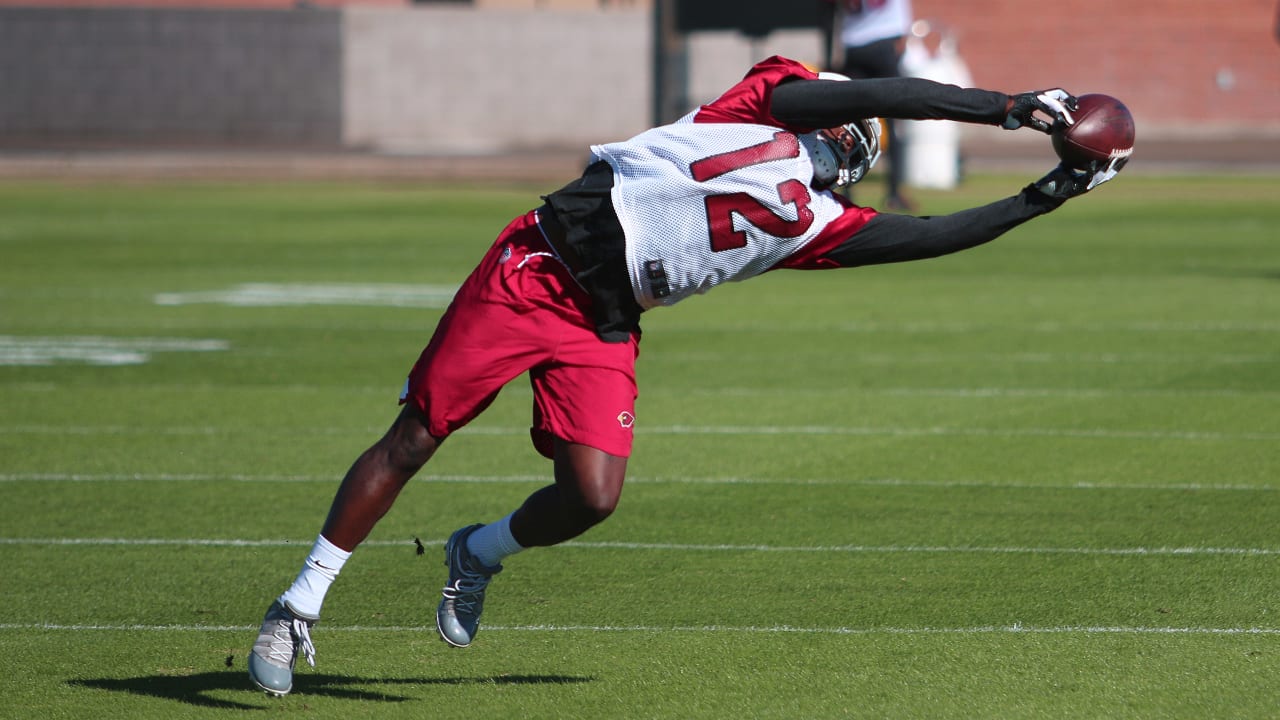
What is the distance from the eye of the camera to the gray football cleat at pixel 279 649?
15.5 feet

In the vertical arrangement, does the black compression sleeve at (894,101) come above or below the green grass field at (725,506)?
above

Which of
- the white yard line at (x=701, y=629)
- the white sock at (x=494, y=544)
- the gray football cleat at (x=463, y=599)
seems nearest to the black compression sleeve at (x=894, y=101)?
the white sock at (x=494, y=544)

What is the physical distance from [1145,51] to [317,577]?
3816cm

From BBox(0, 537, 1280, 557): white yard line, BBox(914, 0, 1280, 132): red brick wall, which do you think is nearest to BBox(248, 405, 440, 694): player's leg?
BBox(0, 537, 1280, 557): white yard line

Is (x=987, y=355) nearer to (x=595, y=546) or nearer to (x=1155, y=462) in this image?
(x=1155, y=462)

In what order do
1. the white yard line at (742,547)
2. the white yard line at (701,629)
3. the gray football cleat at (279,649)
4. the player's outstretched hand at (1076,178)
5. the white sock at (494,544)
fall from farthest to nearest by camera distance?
the white yard line at (742,547)
the white yard line at (701,629)
the white sock at (494,544)
the gray football cleat at (279,649)
the player's outstretched hand at (1076,178)

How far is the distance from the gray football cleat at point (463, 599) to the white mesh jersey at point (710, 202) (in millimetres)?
975

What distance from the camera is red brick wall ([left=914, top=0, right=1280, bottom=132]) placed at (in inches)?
1571

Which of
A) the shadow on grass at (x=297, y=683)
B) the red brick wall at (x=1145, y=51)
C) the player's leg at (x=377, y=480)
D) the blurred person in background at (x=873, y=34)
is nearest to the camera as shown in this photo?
the player's leg at (x=377, y=480)

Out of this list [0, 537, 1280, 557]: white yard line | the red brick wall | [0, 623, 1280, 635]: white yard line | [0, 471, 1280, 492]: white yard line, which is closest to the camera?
[0, 623, 1280, 635]: white yard line

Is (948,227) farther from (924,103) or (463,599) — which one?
(463,599)

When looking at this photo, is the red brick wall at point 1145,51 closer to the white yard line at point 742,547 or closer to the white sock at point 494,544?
the white yard line at point 742,547

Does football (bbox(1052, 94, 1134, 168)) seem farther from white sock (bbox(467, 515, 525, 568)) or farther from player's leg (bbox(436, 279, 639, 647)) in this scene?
white sock (bbox(467, 515, 525, 568))

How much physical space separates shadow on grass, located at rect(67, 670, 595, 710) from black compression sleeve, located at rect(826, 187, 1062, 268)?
1474 millimetres
